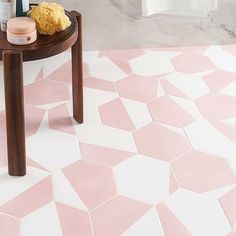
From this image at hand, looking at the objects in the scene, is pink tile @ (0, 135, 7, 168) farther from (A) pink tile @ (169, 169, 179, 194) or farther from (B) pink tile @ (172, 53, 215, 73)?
(B) pink tile @ (172, 53, 215, 73)

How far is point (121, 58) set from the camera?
2.18m

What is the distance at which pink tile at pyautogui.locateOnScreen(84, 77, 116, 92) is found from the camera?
1.95 meters

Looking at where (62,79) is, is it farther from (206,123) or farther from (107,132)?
(206,123)

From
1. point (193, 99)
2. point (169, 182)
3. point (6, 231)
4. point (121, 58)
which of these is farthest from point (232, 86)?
point (6, 231)

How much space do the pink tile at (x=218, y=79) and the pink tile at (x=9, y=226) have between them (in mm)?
1054

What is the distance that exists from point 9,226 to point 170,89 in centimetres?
96

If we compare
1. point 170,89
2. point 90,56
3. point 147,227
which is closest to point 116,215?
point 147,227

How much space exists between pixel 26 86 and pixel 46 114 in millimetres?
237

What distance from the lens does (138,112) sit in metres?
1.80

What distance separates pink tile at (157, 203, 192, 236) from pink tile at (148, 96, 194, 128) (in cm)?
47

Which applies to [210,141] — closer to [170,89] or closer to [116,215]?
[170,89]

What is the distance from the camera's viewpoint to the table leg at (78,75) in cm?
155

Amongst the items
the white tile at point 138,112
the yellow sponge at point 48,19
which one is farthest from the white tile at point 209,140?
the yellow sponge at point 48,19

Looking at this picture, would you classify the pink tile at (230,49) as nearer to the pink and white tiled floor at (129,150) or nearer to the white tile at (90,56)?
the pink and white tiled floor at (129,150)
